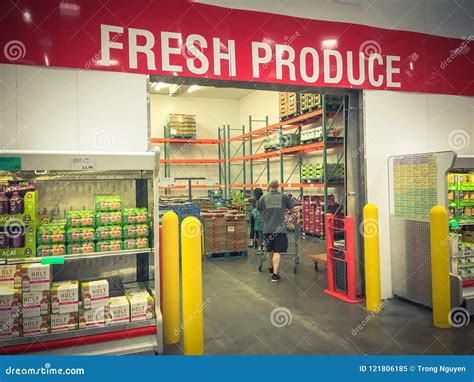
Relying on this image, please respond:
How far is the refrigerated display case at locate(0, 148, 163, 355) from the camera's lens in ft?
11.4

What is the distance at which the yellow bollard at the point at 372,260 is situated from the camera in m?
5.17

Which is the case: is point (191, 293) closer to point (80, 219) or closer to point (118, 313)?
point (118, 313)

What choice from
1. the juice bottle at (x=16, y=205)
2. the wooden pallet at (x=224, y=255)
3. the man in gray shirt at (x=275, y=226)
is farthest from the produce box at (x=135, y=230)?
the wooden pallet at (x=224, y=255)

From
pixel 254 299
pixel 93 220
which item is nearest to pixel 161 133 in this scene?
pixel 254 299

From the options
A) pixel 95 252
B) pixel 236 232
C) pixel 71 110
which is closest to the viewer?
pixel 95 252

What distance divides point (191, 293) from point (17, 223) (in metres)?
1.84

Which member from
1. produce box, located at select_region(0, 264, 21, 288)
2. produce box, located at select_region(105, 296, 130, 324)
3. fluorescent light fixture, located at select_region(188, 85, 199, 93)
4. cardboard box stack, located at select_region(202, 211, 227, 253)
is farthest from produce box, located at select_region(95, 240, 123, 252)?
fluorescent light fixture, located at select_region(188, 85, 199, 93)

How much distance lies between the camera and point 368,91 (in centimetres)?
557

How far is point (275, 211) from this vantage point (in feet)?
22.7

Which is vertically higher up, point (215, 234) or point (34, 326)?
point (215, 234)

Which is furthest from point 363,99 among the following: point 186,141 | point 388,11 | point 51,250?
point 186,141

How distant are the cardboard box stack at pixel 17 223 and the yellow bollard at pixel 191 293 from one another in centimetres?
147

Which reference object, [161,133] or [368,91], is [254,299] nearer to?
[368,91]

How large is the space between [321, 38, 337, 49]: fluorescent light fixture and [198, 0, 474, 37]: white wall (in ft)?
1.06
